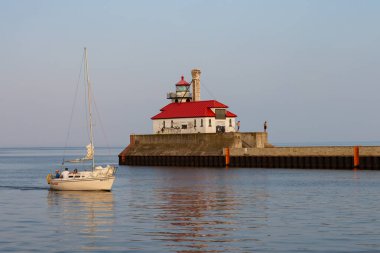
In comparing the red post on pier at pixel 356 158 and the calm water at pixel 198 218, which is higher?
the red post on pier at pixel 356 158

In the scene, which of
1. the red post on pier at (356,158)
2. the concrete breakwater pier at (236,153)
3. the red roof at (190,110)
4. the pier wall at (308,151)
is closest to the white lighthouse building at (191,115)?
the red roof at (190,110)

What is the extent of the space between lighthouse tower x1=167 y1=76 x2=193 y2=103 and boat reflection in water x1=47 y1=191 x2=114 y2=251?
57078 mm

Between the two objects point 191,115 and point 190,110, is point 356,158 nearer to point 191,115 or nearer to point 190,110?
point 191,115

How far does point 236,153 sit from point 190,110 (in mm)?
14713

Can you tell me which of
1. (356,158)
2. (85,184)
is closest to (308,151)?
(356,158)

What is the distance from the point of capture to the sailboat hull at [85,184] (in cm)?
5528

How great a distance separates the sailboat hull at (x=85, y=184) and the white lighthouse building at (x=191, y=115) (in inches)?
1905

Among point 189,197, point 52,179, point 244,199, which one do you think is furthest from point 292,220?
point 52,179

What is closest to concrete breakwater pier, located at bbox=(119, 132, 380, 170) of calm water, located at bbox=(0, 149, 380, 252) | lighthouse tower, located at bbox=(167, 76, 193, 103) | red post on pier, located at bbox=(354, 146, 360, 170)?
red post on pier, located at bbox=(354, 146, 360, 170)

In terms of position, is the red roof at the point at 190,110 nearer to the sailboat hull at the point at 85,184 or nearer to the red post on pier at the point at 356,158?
the red post on pier at the point at 356,158

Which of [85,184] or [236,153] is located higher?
[236,153]

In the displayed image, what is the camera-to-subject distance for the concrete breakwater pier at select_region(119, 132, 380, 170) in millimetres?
81625

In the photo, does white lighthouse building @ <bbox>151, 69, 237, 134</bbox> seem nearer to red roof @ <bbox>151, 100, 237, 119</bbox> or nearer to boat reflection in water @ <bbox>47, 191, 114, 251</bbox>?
red roof @ <bbox>151, 100, 237, 119</bbox>

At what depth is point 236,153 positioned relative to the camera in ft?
311
